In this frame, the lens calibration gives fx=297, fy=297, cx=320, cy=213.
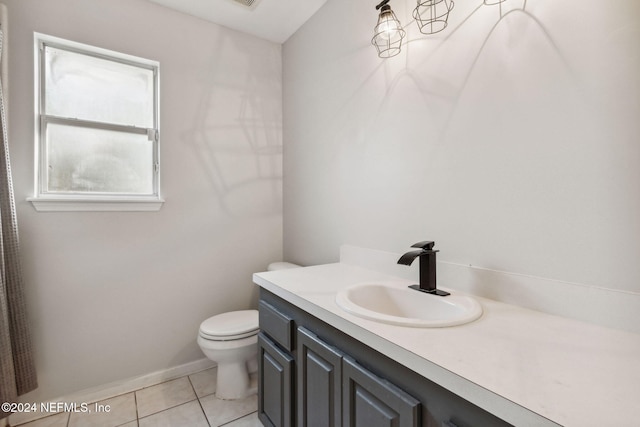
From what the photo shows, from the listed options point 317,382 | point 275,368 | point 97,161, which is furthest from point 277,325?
point 97,161

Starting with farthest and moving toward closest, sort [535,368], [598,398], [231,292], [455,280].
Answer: [231,292], [455,280], [535,368], [598,398]

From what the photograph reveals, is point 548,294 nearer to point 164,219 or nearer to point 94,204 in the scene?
point 164,219

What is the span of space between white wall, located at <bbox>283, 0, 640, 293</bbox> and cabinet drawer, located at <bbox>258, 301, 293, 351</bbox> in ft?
2.17

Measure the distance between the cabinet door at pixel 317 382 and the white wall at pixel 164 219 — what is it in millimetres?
1353

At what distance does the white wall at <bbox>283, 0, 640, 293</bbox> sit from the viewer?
895mm

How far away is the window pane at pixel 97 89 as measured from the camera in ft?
6.12

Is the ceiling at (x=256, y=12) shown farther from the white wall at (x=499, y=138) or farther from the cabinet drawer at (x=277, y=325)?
the cabinet drawer at (x=277, y=325)

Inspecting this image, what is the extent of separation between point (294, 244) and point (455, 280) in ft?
4.70

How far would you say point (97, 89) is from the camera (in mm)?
2002

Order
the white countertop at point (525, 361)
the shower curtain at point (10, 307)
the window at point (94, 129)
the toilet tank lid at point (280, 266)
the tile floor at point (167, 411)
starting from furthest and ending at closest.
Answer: the toilet tank lid at point (280, 266), the window at point (94, 129), the tile floor at point (167, 411), the shower curtain at point (10, 307), the white countertop at point (525, 361)

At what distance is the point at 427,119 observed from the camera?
4.64ft

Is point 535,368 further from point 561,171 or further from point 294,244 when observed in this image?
point 294,244

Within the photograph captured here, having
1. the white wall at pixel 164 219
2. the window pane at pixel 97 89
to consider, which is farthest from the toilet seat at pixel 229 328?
the window pane at pixel 97 89

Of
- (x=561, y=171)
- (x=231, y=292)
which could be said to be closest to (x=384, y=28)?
(x=561, y=171)
